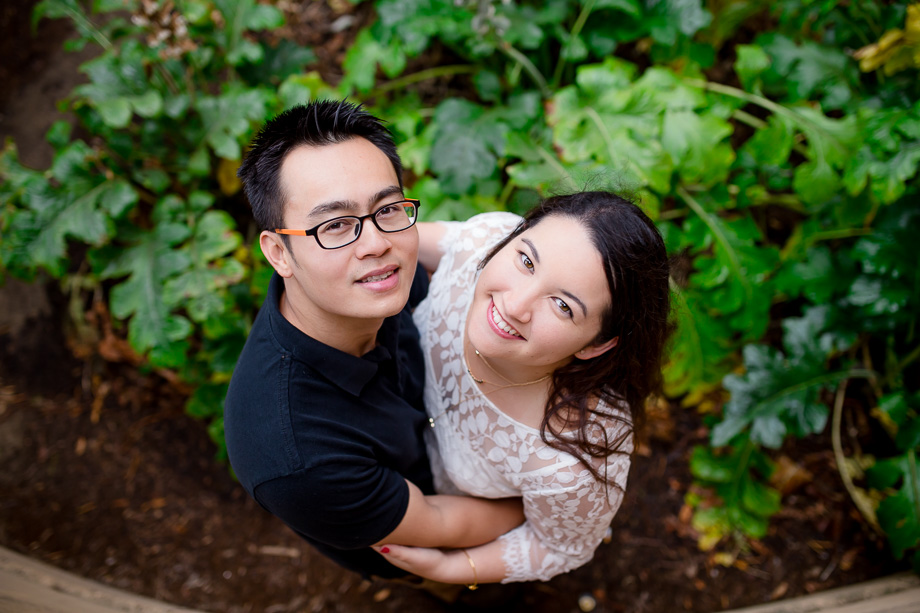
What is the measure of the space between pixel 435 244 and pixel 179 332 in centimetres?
131

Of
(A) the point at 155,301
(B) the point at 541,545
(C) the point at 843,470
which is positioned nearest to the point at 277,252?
(B) the point at 541,545

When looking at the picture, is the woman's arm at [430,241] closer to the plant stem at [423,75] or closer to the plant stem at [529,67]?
the plant stem at [529,67]

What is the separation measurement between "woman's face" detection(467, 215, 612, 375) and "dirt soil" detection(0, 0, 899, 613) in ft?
5.13

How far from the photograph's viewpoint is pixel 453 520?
1.66 meters

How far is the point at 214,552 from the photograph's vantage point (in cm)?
272

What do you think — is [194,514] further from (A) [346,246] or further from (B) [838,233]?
(B) [838,233]

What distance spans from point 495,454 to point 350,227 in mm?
751

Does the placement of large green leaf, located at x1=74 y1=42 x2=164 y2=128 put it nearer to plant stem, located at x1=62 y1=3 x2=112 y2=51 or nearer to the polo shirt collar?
plant stem, located at x1=62 y1=3 x2=112 y2=51

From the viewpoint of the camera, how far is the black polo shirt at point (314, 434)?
4.56 ft

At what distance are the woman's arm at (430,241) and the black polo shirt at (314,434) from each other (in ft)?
Answer: 1.59

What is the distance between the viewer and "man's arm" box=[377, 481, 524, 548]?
1562 millimetres

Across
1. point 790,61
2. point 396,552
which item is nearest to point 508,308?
point 396,552

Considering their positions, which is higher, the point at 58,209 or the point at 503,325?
the point at 58,209

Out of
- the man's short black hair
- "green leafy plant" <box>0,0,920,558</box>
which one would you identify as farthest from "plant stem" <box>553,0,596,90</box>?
the man's short black hair
